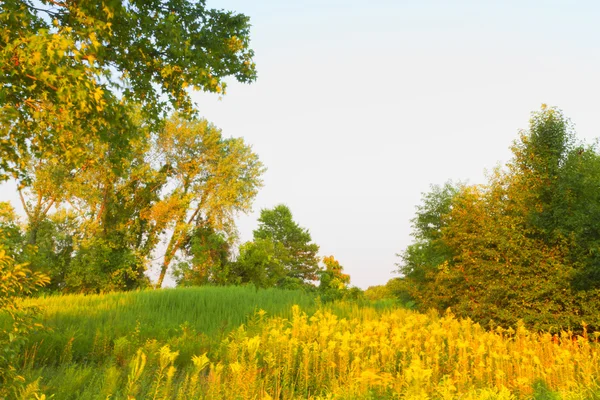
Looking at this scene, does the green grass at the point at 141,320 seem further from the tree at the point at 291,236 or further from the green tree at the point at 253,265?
the tree at the point at 291,236

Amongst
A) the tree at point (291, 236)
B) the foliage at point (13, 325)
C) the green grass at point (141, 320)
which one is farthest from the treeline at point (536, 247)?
the tree at point (291, 236)

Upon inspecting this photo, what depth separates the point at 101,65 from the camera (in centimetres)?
923

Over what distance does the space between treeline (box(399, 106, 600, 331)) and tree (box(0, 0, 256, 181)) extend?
30.3ft

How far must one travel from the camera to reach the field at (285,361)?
4793 millimetres

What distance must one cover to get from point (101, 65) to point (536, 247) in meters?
12.8

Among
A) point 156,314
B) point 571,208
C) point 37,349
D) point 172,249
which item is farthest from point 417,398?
point 172,249

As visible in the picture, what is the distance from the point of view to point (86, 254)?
80.4 ft

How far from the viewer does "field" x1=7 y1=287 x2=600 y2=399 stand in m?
4.79

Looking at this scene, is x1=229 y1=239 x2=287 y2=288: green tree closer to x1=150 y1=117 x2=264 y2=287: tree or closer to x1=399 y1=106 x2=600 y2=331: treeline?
x1=150 y1=117 x2=264 y2=287: tree

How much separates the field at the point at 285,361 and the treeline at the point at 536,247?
2.61 metres

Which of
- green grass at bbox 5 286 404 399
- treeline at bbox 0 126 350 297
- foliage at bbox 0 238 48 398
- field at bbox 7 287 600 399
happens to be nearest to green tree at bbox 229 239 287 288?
treeline at bbox 0 126 350 297

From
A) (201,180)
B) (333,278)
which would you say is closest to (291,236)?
(201,180)

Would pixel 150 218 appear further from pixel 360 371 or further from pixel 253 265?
pixel 360 371

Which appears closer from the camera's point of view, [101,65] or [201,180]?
[101,65]
